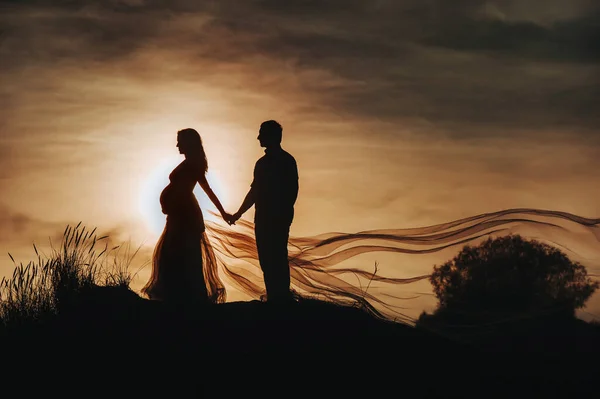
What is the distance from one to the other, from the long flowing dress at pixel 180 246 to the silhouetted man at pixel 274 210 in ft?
4.35

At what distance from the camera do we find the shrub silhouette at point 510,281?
2220cm

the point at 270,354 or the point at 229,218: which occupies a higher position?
the point at 229,218

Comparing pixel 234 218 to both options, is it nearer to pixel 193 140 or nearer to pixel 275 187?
pixel 275 187

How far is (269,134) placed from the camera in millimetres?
21719

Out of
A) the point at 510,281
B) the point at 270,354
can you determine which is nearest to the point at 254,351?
the point at 270,354

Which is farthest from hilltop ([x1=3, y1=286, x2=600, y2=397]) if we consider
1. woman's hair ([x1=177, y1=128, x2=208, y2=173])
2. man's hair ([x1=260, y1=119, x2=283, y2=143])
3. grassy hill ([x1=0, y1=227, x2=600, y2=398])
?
man's hair ([x1=260, y1=119, x2=283, y2=143])

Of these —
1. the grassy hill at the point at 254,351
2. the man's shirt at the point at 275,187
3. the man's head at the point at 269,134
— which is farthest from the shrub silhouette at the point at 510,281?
the man's head at the point at 269,134

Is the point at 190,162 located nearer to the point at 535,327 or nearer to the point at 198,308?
the point at 198,308

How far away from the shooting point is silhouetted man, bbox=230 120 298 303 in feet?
72.1

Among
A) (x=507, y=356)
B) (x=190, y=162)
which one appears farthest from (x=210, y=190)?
(x=507, y=356)

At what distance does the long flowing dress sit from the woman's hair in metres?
0.21

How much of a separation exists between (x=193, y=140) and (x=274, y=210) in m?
2.25

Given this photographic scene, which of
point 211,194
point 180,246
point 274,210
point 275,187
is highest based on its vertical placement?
point 211,194

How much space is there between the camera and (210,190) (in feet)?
75.2
